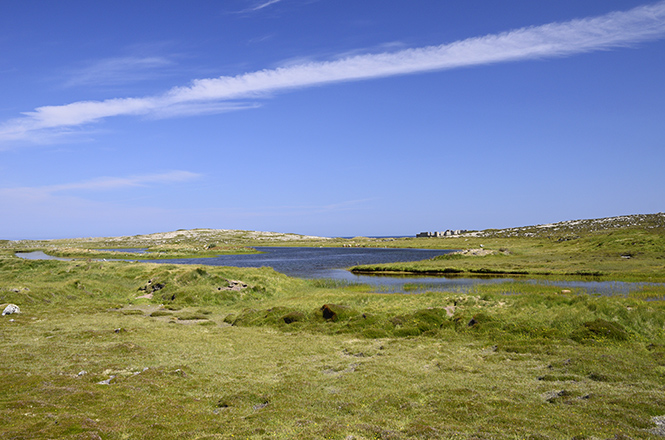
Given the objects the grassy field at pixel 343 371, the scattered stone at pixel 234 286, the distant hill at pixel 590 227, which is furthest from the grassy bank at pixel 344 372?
the distant hill at pixel 590 227

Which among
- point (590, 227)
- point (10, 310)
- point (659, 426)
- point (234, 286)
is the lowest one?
point (234, 286)

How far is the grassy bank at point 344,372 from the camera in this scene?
12828 millimetres

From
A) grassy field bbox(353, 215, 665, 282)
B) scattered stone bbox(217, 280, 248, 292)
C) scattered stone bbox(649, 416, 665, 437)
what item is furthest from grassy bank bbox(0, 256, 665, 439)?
grassy field bbox(353, 215, 665, 282)

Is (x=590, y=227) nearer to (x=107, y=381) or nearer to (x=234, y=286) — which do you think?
(x=234, y=286)

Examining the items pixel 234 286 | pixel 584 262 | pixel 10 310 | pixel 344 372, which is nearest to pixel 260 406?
pixel 344 372

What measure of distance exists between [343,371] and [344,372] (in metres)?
0.31

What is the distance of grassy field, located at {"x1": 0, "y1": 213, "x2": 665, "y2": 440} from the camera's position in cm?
1279

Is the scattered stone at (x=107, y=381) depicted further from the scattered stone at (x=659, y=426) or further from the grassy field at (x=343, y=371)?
the scattered stone at (x=659, y=426)

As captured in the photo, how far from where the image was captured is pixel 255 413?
47.8 ft

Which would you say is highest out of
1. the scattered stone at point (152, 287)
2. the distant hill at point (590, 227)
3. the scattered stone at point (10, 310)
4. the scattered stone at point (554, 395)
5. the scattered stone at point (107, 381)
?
the distant hill at point (590, 227)

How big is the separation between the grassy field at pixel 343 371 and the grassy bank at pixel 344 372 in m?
0.09

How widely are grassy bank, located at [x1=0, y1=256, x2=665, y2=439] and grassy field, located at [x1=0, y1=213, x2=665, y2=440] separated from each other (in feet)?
0.30

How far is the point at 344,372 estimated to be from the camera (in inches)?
789

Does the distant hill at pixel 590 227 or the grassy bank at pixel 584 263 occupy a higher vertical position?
the distant hill at pixel 590 227
